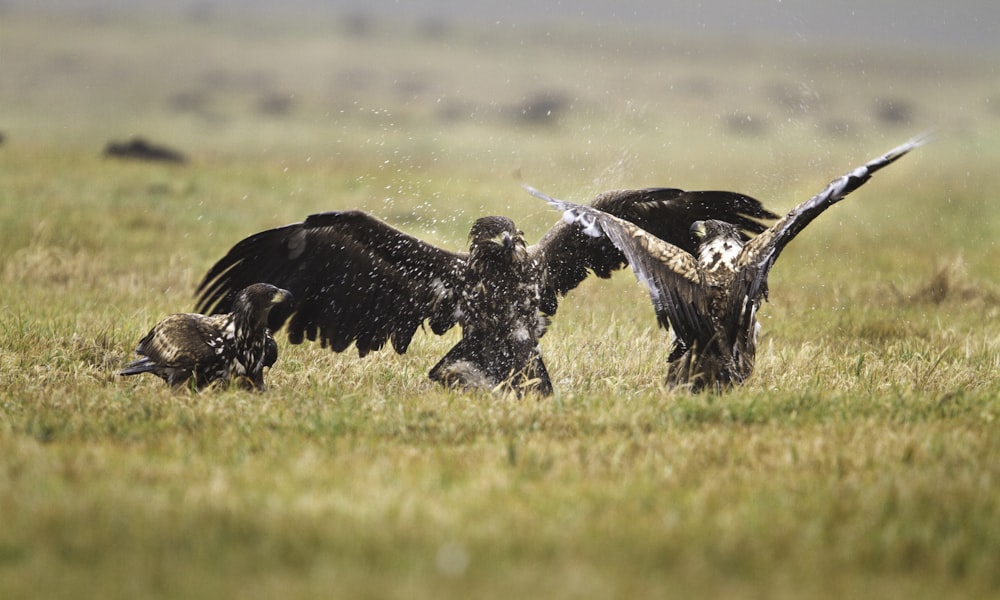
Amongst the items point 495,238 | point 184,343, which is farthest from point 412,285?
point 184,343

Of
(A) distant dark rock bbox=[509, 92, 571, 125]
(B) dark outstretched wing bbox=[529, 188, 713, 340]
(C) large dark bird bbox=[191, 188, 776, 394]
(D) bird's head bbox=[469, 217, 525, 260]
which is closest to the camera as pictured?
(B) dark outstretched wing bbox=[529, 188, 713, 340]

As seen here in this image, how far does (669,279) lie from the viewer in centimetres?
649

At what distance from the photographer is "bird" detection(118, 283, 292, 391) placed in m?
6.77

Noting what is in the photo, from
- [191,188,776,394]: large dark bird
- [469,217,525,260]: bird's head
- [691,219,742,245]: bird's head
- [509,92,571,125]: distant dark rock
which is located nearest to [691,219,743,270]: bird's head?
[691,219,742,245]: bird's head

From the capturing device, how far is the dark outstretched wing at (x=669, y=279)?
6473mm

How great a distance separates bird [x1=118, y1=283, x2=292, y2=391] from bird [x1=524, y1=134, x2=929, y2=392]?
2.05 meters

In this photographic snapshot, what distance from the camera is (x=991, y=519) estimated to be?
165 inches

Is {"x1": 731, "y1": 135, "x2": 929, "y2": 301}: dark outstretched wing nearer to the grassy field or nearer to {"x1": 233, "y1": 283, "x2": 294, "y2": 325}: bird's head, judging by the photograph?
the grassy field

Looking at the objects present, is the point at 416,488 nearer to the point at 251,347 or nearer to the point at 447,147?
the point at 251,347

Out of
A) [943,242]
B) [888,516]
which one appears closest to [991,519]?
[888,516]

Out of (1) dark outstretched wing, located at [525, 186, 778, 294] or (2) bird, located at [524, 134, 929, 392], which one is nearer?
(2) bird, located at [524, 134, 929, 392]

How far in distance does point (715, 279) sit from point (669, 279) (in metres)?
0.34

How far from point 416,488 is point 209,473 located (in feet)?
3.08

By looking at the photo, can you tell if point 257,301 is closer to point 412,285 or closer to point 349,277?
point 349,277
